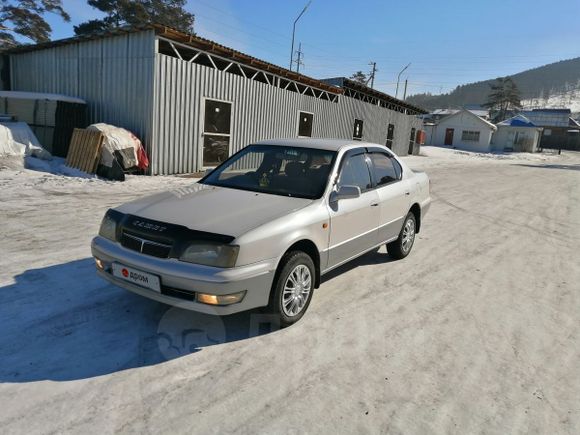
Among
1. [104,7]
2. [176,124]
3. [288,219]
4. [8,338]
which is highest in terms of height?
[104,7]

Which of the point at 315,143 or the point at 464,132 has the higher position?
the point at 464,132

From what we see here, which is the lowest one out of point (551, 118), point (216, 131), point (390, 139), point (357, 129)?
point (216, 131)

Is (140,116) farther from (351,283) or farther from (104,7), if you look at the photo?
(104,7)

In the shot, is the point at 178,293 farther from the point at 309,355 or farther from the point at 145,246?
the point at 309,355

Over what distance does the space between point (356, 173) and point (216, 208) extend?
1.78m

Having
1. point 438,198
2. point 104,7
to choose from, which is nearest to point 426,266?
point 438,198

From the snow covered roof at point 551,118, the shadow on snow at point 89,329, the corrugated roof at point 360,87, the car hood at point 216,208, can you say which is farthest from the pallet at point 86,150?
the snow covered roof at point 551,118

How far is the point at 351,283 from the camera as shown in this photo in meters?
4.84

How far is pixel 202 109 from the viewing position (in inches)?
505

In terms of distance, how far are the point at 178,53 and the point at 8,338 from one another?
10585 mm

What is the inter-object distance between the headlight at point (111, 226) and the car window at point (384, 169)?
2.94m

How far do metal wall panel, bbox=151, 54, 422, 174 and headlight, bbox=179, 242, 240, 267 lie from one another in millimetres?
9216

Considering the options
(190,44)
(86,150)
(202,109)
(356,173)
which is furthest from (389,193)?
(190,44)

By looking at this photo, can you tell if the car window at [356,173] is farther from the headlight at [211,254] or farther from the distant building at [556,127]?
the distant building at [556,127]
